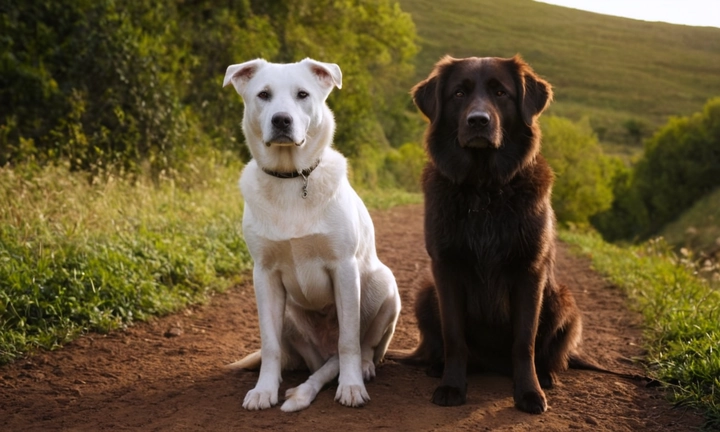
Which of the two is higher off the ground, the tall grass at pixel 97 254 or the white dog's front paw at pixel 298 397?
the white dog's front paw at pixel 298 397

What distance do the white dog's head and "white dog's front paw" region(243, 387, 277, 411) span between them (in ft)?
3.87

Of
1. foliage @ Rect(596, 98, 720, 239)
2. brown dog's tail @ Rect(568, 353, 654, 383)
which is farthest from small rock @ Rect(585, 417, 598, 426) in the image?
foliage @ Rect(596, 98, 720, 239)

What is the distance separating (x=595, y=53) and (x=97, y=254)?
5064 cm

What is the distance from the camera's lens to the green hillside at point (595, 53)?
4466 cm

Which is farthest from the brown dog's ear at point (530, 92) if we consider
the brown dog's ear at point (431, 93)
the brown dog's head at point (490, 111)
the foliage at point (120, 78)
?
the foliage at point (120, 78)

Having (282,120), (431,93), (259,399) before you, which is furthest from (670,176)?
(259,399)

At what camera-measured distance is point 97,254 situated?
557 cm

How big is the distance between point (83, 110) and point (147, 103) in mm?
1137

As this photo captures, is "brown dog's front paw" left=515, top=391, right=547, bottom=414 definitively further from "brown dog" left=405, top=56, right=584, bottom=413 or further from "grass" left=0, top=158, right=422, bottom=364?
"grass" left=0, top=158, right=422, bottom=364

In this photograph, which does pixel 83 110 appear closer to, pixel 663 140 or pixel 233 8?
pixel 233 8

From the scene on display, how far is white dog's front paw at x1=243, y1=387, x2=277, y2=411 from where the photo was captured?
3420 millimetres

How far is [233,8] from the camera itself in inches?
600

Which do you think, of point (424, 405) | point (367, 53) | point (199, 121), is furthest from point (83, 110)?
point (367, 53)

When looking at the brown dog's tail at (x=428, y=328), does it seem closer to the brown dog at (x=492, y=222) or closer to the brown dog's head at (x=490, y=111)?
the brown dog at (x=492, y=222)
